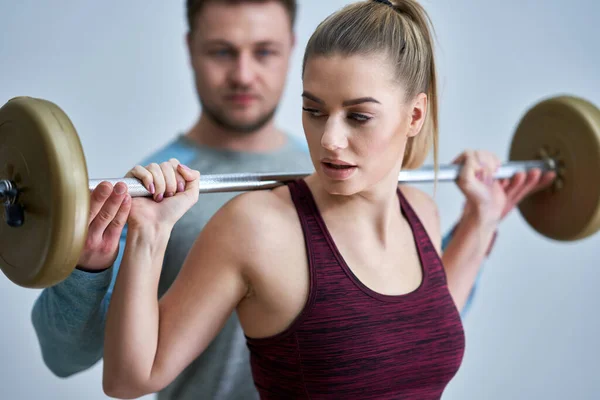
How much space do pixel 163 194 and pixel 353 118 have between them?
275mm

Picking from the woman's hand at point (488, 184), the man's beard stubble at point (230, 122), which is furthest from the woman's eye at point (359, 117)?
the man's beard stubble at point (230, 122)

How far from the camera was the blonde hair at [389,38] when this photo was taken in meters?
1.00

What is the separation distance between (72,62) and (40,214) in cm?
118

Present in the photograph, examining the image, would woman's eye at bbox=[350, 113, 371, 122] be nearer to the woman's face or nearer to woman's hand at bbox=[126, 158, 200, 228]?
the woman's face

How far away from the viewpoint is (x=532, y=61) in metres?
2.42

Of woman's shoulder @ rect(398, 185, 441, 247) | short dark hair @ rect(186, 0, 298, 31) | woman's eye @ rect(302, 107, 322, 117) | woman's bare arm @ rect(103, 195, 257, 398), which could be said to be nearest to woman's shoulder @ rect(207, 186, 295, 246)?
woman's bare arm @ rect(103, 195, 257, 398)

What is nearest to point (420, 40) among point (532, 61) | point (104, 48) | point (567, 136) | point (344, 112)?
point (344, 112)

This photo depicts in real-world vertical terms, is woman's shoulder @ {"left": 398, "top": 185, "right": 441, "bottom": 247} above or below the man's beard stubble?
below

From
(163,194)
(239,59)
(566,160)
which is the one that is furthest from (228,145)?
(566,160)

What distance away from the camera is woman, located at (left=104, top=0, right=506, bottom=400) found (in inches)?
39.0

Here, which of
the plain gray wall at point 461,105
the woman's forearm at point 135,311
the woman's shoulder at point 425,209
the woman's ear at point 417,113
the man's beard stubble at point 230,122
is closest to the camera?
the woman's forearm at point 135,311

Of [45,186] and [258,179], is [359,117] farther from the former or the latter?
[45,186]

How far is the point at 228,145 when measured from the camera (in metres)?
1.53

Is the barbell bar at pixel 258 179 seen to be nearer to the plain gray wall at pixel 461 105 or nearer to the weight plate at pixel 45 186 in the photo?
the weight plate at pixel 45 186
